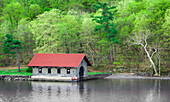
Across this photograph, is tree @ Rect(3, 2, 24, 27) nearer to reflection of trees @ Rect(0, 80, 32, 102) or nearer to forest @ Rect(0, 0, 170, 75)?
forest @ Rect(0, 0, 170, 75)

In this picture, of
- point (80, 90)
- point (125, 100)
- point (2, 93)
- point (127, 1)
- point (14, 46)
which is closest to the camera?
point (125, 100)

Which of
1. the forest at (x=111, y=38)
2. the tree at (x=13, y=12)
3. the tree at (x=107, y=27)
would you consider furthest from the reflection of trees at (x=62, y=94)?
the tree at (x=13, y=12)

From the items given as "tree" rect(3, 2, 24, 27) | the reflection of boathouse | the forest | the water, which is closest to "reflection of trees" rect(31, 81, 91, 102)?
the water

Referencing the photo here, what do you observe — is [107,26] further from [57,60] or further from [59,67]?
[59,67]

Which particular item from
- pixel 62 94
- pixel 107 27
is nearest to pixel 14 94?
pixel 62 94

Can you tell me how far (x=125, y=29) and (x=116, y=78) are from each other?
19.3 metres

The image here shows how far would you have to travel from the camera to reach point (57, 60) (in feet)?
212

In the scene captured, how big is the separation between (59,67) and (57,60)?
6.57 feet

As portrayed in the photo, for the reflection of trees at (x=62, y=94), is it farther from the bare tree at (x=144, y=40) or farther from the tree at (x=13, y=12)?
the tree at (x=13, y=12)

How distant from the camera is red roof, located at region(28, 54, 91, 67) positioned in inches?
2492

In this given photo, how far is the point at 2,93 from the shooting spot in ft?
151

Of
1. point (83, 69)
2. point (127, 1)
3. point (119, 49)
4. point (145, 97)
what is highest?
point (127, 1)

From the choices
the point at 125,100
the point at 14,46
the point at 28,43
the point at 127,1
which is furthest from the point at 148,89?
the point at 127,1

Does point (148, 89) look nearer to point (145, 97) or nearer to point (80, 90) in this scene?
point (145, 97)
